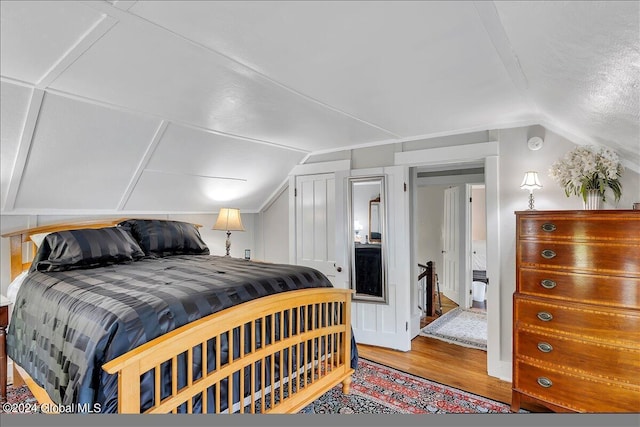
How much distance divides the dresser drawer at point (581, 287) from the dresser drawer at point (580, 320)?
4 cm

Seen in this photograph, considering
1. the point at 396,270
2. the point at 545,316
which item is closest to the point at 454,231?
the point at 396,270

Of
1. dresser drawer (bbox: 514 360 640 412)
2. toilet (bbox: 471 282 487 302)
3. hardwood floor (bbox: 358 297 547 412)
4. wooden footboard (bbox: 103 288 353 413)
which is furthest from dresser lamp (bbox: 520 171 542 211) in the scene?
toilet (bbox: 471 282 487 302)

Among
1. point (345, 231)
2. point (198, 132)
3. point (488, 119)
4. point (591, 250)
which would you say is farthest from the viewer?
point (345, 231)

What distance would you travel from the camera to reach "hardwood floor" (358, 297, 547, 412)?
240cm

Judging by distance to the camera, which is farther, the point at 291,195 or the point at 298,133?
the point at 291,195

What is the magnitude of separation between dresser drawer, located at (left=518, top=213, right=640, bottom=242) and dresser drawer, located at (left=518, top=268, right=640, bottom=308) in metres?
0.22

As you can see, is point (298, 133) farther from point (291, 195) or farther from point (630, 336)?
point (630, 336)

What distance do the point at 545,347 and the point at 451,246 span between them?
308 cm

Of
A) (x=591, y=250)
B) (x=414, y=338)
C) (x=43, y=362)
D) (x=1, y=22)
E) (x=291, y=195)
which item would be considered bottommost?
(x=414, y=338)

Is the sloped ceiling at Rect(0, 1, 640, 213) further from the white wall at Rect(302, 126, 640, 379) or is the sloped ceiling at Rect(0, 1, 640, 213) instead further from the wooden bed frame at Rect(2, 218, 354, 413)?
the wooden bed frame at Rect(2, 218, 354, 413)

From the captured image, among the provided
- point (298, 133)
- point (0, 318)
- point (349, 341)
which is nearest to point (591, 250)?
point (349, 341)

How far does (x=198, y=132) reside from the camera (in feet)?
8.82

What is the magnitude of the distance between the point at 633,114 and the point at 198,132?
2686 millimetres

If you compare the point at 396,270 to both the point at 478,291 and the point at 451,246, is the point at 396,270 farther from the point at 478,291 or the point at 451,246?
the point at 478,291
